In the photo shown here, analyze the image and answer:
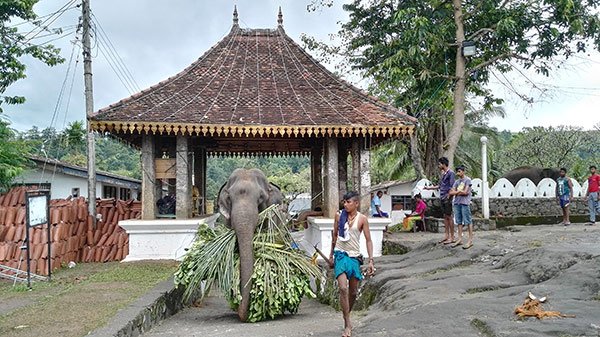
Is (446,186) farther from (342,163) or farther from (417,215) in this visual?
(417,215)

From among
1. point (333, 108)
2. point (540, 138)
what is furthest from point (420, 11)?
point (540, 138)

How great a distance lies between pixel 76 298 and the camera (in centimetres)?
776

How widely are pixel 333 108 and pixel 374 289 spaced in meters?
4.67

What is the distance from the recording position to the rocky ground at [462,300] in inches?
206

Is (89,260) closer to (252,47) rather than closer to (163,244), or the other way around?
(163,244)

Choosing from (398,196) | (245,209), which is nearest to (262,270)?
(245,209)

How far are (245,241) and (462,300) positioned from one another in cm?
315

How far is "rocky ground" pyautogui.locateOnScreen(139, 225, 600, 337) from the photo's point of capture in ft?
17.1

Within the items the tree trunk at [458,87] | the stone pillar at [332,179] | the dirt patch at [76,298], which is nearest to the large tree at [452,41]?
the tree trunk at [458,87]

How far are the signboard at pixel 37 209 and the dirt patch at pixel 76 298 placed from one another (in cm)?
108

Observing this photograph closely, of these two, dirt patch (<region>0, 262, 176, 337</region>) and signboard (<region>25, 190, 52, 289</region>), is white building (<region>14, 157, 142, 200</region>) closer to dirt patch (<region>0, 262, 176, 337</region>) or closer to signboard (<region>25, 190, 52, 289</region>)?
signboard (<region>25, 190, 52, 289</region>)

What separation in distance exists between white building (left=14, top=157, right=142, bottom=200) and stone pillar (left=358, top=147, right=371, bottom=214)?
10.9m

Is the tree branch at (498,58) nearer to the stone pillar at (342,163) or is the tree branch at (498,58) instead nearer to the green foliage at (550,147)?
the stone pillar at (342,163)

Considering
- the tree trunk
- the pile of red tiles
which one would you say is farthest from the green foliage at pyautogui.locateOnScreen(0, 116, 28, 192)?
the tree trunk
